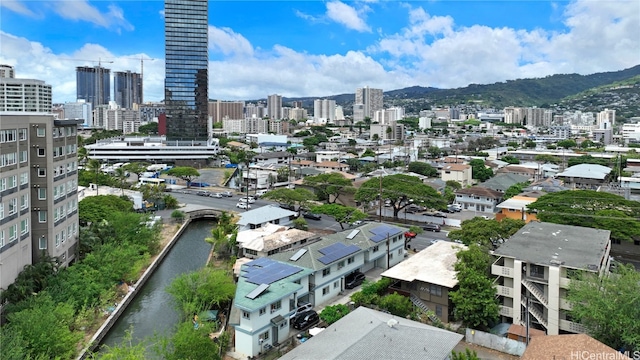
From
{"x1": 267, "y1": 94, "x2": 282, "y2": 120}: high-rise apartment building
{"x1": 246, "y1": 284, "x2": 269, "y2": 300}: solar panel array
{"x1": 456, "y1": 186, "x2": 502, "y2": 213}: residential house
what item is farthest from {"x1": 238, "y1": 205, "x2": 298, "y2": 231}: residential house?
{"x1": 267, "y1": 94, "x2": 282, "y2": 120}: high-rise apartment building

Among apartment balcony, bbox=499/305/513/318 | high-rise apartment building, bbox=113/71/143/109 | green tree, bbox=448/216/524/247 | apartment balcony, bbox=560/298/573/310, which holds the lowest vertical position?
apartment balcony, bbox=499/305/513/318

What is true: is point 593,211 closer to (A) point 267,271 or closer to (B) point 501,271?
(B) point 501,271

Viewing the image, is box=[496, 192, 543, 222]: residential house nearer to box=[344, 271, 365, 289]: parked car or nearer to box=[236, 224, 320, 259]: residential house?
box=[344, 271, 365, 289]: parked car

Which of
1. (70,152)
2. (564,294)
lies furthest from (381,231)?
(70,152)

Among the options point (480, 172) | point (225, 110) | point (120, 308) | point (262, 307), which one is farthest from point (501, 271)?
point (225, 110)

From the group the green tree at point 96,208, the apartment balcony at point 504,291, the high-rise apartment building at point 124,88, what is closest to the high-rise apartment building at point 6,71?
the high-rise apartment building at point 124,88

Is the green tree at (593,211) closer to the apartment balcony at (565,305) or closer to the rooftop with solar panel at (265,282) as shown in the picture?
the apartment balcony at (565,305)
